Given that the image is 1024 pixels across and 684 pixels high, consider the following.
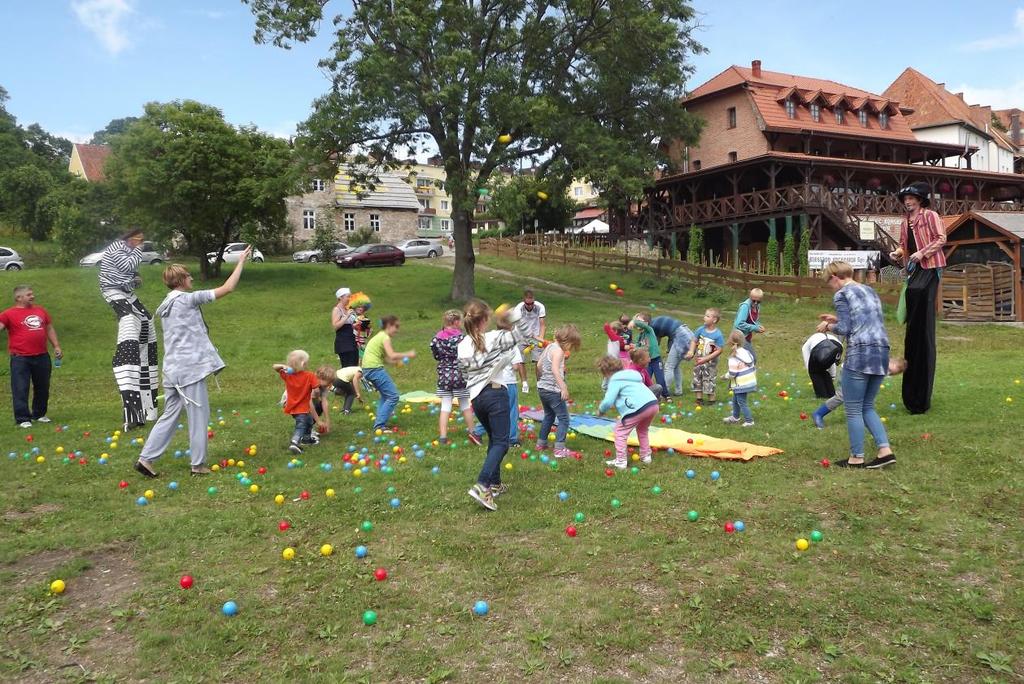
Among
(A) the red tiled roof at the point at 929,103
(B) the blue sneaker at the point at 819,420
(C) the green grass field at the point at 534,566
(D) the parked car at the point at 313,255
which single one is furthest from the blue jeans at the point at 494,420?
(A) the red tiled roof at the point at 929,103

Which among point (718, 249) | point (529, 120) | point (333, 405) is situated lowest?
point (333, 405)

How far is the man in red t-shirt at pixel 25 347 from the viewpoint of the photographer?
10.1 metres

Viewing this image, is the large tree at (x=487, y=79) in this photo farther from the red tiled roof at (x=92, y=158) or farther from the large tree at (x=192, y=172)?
the red tiled roof at (x=92, y=158)

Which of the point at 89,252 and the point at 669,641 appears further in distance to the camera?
the point at 89,252

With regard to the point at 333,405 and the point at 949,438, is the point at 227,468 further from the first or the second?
the point at 949,438

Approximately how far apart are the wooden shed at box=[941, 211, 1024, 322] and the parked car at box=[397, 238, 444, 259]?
2978cm

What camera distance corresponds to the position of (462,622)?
4270mm

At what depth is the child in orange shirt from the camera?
8.37 metres

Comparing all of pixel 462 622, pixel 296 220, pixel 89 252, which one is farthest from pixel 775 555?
pixel 296 220

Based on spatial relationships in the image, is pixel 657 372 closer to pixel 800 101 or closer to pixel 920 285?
pixel 920 285

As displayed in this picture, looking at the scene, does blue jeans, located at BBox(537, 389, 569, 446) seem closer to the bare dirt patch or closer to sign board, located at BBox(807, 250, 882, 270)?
the bare dirt patch

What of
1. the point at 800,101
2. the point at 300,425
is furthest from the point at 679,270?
the point at 300,425

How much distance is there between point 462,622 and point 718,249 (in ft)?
128

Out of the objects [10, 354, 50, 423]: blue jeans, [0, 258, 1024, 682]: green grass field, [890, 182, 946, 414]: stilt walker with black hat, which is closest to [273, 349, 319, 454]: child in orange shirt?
[0, 258, 1024, 682]: green grass field
